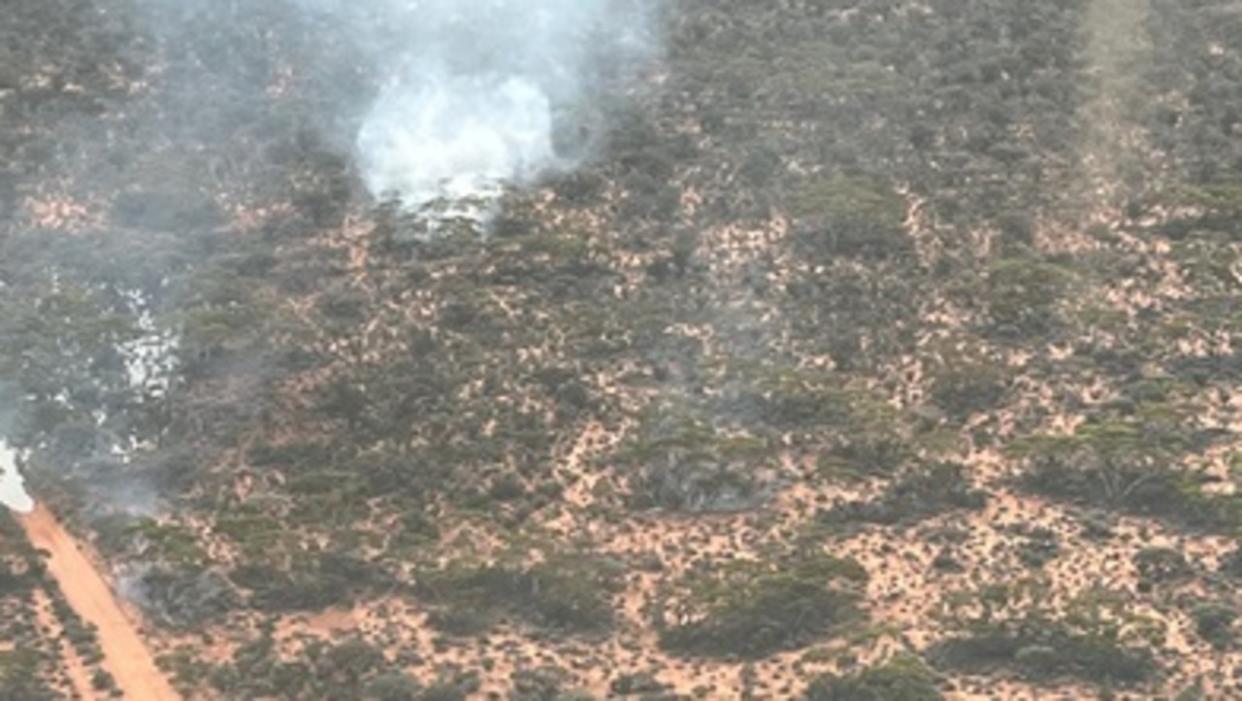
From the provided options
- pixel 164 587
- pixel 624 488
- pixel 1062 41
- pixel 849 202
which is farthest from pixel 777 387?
pixel 1062 41

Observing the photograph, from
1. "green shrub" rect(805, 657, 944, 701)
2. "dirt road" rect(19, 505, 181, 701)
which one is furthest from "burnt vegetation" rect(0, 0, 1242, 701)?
"dirt road" rect(19, 505, 181, 701)

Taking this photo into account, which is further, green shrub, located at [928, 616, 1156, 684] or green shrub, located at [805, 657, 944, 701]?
green shrub, located at [928, 616, 1156, 684]

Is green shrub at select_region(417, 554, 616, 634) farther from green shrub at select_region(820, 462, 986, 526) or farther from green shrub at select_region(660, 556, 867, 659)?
green shrub at select_region(820, 462, 986, 526)

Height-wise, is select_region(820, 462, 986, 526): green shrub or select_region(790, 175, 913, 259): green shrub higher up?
select_region(790, 175, 913, 259): green shrub

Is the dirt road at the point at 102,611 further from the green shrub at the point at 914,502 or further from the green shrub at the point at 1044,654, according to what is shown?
the green shrub at the point at 1044,654

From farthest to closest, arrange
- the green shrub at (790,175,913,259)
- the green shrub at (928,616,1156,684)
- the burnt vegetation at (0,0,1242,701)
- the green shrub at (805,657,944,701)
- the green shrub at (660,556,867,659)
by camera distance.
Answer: the green shrub at (790,175,913,259)
the burnt vegetation at (0,0,1242,701)
the green shrub at (660,556,867,659)
the green shrub at (928,616,1156,684)
the green shrub at (805,657,944,701)

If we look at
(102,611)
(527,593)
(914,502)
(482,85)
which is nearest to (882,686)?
(914,502)
